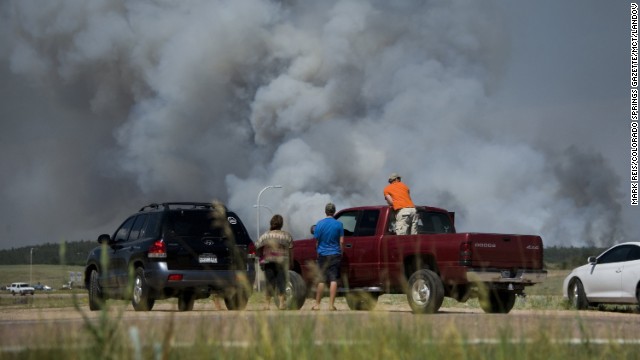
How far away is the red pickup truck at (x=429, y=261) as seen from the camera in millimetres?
16422

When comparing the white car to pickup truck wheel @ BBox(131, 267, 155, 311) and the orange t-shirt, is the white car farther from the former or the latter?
pickup truck wheel @ BBox(131, 267, 155, 311)

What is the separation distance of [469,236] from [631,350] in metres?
7.44

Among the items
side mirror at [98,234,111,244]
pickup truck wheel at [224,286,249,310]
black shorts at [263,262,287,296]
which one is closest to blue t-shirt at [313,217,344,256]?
black shorts at [263,262,287,296]

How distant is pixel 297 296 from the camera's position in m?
18.8

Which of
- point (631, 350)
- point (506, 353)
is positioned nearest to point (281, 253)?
point (631, 350)

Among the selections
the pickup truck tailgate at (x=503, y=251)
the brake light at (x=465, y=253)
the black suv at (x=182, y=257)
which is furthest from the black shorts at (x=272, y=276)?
the pickup truck tailgate at (x=503, y=251)

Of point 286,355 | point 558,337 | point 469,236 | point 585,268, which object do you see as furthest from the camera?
point 585,268

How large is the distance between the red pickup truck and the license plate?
4.83 feet

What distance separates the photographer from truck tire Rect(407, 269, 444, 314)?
16.3m

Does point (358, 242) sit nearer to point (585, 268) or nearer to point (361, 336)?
point (585, 268)

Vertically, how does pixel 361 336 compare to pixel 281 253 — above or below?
below

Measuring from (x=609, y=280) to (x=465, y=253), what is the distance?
565 centimetres

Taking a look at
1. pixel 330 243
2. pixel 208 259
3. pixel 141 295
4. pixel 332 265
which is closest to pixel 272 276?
pixel 332 265

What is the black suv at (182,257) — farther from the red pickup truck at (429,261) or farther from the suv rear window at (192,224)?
the red pickup truck at (429,261)
